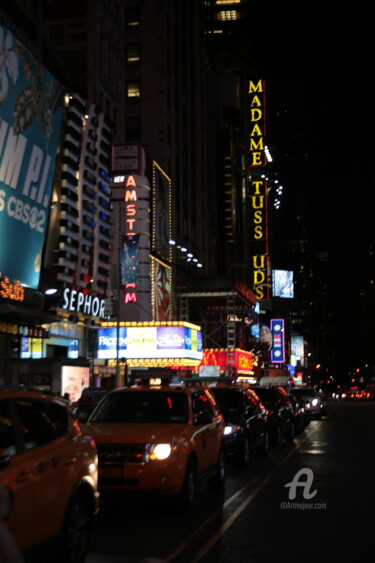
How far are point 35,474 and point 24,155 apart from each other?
2093 centimetres

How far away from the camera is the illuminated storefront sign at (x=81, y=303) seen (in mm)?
30172

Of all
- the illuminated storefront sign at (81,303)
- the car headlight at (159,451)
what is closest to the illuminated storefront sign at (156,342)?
the illuminated storefront sign at (81,303)

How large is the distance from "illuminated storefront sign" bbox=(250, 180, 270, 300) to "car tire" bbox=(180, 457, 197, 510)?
7218cm

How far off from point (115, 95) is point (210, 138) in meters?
30.6

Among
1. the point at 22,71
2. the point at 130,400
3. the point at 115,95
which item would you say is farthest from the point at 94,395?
the point at 115,95

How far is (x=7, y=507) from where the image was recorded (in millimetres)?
4578

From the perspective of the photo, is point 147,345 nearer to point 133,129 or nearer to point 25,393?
point 133,129

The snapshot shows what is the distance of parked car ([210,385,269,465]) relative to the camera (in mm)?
16453

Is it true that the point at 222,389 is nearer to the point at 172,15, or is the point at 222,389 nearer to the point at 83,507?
the point at 83,507

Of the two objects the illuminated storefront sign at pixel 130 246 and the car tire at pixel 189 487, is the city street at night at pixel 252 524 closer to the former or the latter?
the car tire at pixel 189 487

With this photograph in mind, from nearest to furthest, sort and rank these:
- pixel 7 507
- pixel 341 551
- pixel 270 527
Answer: pixel 7 507 < pixel 341 551 < pixel 270 527

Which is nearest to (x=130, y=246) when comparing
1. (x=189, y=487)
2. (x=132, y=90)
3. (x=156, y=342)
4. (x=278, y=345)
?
(x=156, y=342)

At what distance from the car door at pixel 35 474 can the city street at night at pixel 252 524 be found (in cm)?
146

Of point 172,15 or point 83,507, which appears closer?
point 83,507
